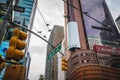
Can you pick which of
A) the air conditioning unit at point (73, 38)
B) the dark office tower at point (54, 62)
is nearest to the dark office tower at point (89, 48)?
the air conditioning unit at point (73, 38)

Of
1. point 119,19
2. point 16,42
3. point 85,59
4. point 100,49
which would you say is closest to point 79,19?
point 119,19

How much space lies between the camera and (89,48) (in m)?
102

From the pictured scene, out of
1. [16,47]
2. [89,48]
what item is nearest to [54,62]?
[89,48]

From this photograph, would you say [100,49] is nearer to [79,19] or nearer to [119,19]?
[79,19]

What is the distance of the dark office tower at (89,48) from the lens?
2151 inches

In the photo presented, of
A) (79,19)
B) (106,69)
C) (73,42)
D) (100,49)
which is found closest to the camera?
(106,69)

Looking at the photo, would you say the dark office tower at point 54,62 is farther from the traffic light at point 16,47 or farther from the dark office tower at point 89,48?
the traffic light at point 16,47

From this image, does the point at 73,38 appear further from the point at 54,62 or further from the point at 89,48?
the point at 54,62

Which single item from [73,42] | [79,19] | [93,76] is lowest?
[93,76]

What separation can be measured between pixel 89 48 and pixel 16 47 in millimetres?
100182

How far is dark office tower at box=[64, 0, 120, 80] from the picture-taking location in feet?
179

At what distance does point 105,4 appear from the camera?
140500 mm

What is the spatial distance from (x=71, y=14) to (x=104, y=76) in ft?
220

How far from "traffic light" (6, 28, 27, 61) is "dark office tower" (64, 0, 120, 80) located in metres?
5.45
